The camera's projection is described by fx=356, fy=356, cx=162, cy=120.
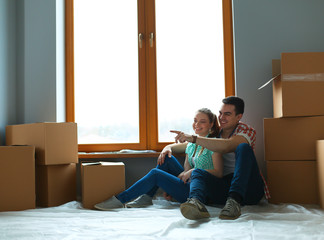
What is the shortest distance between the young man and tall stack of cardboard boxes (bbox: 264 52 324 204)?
0.22 metres

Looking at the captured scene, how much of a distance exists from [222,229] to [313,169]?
93 centimetres

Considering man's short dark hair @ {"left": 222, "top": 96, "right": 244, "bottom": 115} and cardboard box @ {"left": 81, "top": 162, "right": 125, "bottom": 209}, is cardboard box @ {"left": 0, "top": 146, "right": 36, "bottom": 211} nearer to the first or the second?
cardboard box @ {"left": 81, "top": 162, "right": 125, "bottom": 209}

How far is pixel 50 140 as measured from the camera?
237cm

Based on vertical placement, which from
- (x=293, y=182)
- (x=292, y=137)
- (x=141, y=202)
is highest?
(x=292, y=137)

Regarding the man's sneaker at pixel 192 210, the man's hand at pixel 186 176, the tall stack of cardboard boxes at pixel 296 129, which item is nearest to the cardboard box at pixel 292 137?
the tall stack of cardboard boxes at pixel 296 129

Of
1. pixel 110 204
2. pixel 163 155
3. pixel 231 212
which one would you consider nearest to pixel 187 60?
pixel 163 155

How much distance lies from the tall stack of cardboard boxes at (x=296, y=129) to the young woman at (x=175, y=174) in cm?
40

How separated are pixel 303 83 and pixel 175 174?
997 millimetres

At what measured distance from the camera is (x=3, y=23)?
2.70 meters

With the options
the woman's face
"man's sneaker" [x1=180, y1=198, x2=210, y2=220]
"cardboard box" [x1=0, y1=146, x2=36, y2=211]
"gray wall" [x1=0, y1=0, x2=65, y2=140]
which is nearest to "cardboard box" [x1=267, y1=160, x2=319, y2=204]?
the woman's face

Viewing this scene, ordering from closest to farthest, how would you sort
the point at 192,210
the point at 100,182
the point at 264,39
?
the point at 192,210, the point at 100,182, the point at 264,39

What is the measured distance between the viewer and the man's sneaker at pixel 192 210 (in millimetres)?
1724

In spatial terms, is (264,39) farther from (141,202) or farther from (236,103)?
(141,202)

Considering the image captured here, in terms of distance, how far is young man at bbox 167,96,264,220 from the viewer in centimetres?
180
